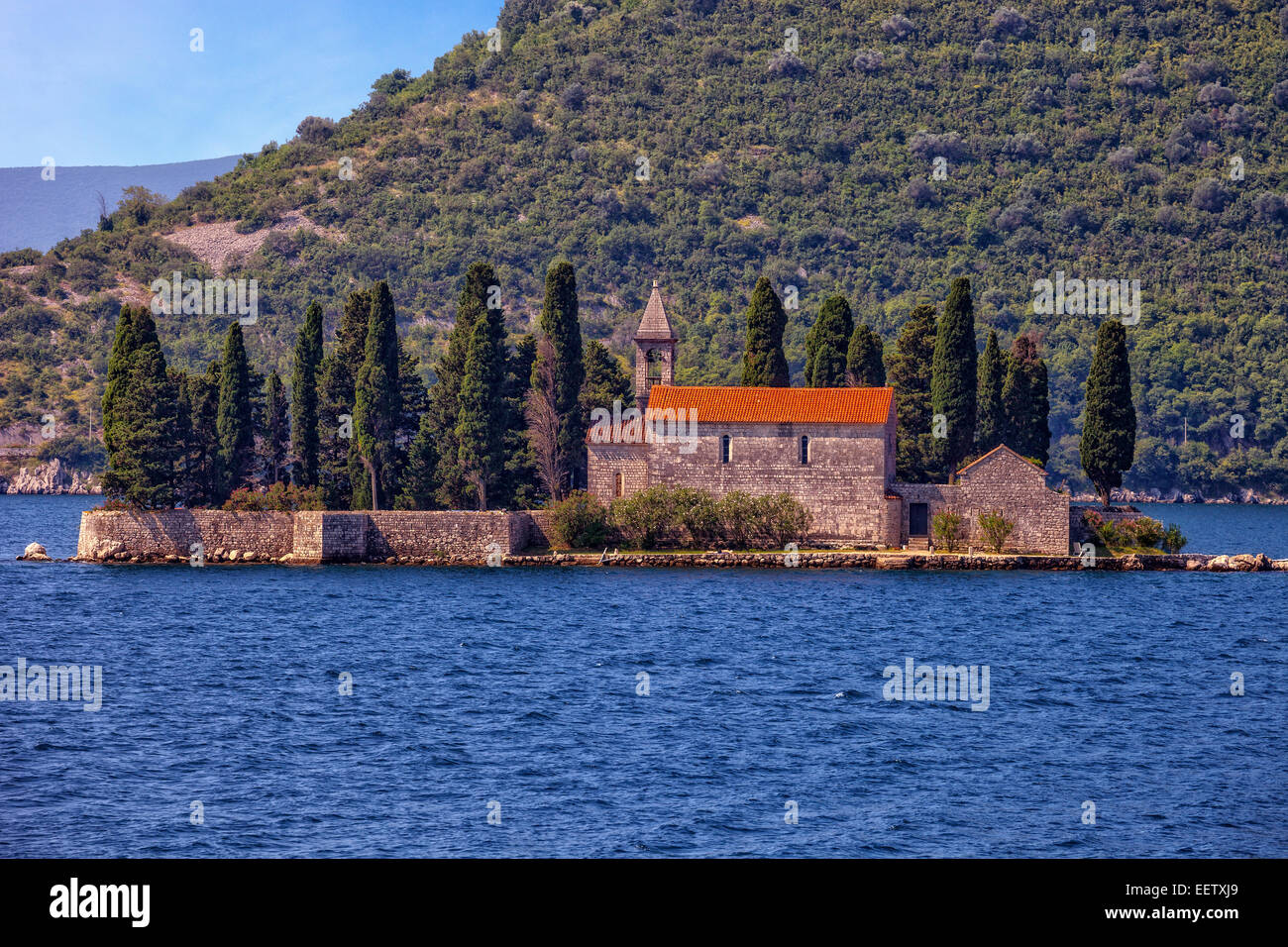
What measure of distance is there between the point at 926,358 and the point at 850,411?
907 centimetres

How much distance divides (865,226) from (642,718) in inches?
5921

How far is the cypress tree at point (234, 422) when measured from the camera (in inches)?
2323

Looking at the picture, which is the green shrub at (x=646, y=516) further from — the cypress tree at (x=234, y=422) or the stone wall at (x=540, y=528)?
the cypress tree at (x=234, y=422)

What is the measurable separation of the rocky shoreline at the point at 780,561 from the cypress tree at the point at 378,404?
4.14 meters

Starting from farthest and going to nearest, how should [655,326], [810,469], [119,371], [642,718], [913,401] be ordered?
1. [913,401]
2. [655,326]
3. [119,371]
4. [810,469]
5. [642,718]

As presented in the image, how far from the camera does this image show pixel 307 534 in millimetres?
54375

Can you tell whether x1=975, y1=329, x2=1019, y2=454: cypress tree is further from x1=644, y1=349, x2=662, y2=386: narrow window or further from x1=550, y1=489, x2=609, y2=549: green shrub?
x1=550, y1=489, x2=609, y2=549: green shrub

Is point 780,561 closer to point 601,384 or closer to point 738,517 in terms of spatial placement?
point 738,517

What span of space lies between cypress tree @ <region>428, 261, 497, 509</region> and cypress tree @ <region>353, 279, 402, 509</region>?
1.95 metres

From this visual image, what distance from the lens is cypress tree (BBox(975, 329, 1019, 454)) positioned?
60.4m

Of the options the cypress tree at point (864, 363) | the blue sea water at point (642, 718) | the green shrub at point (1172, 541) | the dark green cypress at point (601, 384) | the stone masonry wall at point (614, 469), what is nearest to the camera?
the blue sea water at point (642, 718)

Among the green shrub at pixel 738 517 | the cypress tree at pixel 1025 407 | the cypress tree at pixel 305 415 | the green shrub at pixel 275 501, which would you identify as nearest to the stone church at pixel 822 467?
the green shrub at pixel 738 517

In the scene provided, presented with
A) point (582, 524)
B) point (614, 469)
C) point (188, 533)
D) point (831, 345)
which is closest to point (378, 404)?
point (188, 533)

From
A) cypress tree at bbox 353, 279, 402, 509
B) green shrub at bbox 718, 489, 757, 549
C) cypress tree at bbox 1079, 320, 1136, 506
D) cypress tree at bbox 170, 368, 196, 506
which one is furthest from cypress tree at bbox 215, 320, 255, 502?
cypress tree at bbox 1079, 320, 1136, 506
